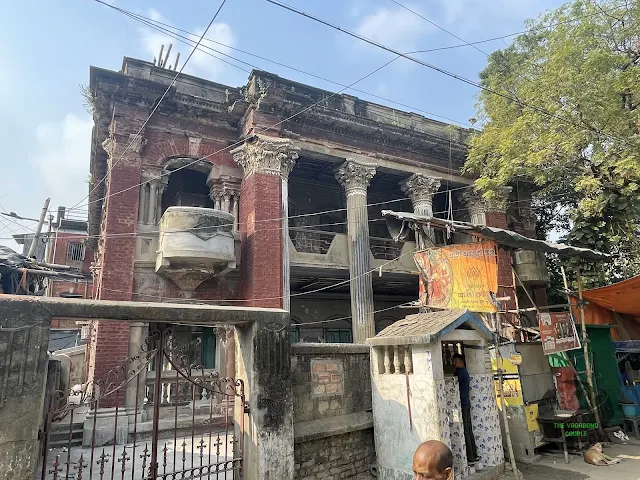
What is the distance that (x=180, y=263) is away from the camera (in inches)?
412

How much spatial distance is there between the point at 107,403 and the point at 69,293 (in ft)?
73.9

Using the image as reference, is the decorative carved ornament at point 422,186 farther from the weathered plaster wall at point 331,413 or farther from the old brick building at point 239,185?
the weathered plaster wall at point 331,413

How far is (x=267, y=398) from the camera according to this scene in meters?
5.23

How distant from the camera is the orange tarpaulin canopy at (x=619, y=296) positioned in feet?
33.4

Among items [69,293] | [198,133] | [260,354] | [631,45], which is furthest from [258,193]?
[69,293]

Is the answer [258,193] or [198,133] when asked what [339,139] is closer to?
[258,193]

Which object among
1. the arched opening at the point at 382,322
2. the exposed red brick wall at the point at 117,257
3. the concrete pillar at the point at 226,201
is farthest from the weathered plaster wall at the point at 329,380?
the arched opening at the point at 382,322

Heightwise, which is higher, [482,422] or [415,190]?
[415,190]

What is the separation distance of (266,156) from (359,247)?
3719mm

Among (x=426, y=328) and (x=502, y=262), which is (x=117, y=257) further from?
(x=502, y=262)

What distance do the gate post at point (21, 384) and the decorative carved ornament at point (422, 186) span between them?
1175cm

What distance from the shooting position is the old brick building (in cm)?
1051

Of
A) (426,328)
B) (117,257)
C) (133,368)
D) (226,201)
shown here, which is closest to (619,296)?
(426,328)

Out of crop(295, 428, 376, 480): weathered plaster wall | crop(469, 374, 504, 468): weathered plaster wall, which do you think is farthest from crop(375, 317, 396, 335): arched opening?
crop(295, 428, 376, 480): weathered plaster wall
